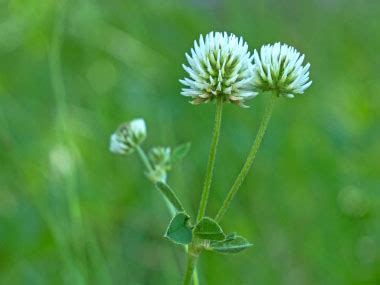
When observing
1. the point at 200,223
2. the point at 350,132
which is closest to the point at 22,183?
the point at 350,132

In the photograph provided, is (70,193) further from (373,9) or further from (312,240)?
(373,9)

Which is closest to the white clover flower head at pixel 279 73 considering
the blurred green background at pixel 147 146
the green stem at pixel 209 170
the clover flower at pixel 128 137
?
the green stem at pixel 209 170

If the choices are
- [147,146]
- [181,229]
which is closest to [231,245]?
[181,229]

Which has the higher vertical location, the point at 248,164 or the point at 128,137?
the point at 128,137

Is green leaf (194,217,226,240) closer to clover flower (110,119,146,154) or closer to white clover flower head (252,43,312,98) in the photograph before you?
white clover flower head (252,43,312,98)

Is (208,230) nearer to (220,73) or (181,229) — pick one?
(181,229)

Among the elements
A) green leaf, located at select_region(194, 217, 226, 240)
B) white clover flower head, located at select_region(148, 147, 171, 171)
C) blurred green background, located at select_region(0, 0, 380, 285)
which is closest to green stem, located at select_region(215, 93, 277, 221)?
green leaf, located at select_region(194, 217, 226, 240)
